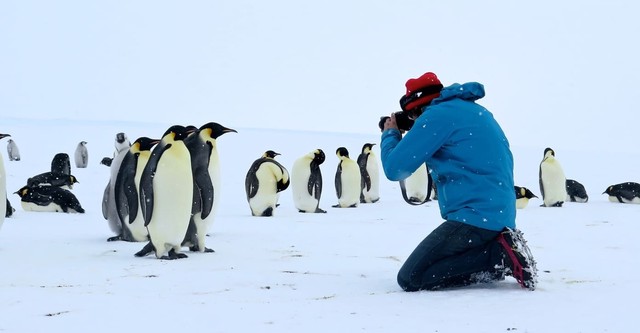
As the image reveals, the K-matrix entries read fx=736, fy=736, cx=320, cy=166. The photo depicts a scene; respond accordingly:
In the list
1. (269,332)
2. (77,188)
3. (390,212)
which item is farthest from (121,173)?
(77,188)

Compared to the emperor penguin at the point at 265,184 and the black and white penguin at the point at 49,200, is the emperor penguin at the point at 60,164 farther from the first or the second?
the emperor penguin at the point at 265,184

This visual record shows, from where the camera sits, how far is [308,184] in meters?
10.8

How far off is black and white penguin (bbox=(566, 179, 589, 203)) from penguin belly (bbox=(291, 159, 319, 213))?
5541 millimetres

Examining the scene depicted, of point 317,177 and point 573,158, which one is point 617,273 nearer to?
point 317,177

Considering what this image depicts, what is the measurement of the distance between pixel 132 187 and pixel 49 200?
4655 millimetres

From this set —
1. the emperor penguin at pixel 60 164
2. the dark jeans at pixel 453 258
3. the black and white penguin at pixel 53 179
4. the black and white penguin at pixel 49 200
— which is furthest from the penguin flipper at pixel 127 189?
the emperor penguin at pixel 60 164

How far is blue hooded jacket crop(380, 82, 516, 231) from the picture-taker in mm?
3793

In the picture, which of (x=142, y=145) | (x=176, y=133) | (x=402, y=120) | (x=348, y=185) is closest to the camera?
(x=402, y=120)

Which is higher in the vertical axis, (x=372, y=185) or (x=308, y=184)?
(x=308, y=184)

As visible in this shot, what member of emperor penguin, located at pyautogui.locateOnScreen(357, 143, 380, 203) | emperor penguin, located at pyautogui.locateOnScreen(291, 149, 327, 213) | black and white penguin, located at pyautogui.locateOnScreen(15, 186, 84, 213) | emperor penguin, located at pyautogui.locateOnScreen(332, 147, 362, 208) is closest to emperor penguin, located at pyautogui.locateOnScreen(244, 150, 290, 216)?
emperor penguin, located at pyautogui.locateOnScreen(291, 149, 327, 213)

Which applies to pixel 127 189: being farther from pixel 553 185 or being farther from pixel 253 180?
pixel 553 185

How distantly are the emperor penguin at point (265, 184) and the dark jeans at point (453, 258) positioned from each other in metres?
5.69

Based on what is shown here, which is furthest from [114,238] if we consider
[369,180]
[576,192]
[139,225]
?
[576,192]

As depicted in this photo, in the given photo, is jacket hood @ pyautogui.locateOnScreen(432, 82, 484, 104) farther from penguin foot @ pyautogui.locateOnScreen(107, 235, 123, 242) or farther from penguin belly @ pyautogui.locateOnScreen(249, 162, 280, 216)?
penguin belly @ pyautogui.locateOnScreen(249, 162, 280, 216)
